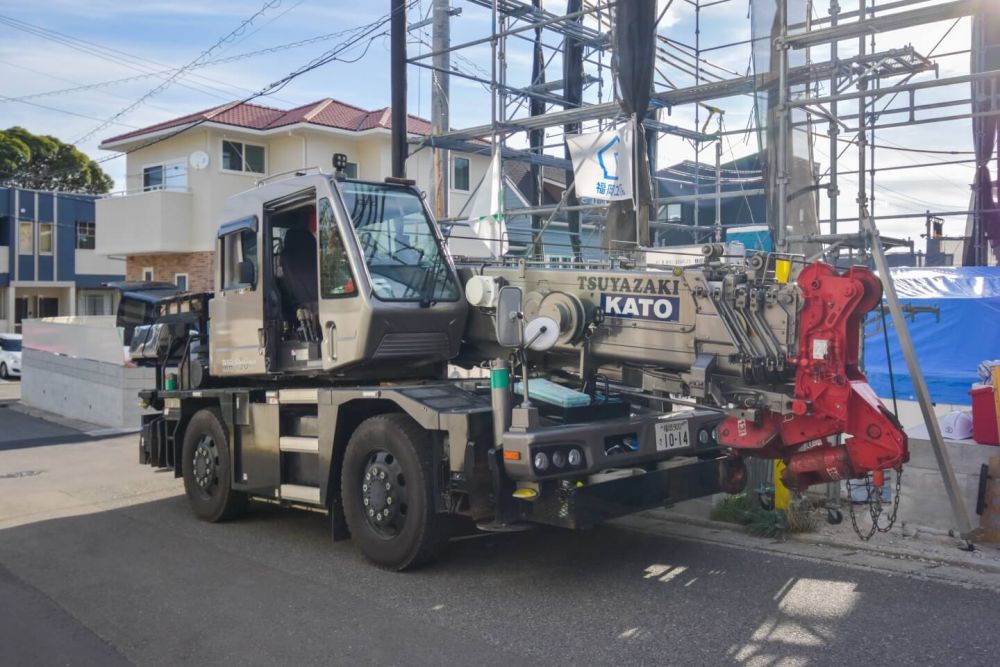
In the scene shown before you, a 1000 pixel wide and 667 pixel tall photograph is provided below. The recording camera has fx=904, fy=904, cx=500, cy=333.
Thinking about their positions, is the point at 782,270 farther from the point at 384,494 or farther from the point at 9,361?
the point at 9,361

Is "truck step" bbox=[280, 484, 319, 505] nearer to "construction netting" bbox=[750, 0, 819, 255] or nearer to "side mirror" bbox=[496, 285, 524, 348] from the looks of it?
"side mirror" bbox=[496, 285, 524, 348]

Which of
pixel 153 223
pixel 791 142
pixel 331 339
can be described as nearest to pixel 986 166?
pixel 791 142

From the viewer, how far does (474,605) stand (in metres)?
5.77

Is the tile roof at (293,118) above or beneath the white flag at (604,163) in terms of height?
above

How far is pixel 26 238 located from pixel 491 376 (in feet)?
130

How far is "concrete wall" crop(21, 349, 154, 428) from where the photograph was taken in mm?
15984

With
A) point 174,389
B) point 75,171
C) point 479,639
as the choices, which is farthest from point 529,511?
point 75,171

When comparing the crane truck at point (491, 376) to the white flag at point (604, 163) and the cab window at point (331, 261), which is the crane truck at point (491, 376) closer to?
the cab window at point (331, 261)

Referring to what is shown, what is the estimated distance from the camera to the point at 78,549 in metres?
7.62

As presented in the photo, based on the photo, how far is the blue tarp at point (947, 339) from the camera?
10.3 m

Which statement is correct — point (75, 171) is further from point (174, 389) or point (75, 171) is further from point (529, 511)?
point (529, 511)

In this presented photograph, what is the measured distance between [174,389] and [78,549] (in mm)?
2440

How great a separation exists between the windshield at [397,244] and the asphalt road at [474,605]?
2088 mm

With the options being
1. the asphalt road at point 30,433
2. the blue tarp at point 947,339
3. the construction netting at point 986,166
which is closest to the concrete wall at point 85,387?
the asphalt road at point 30,433
